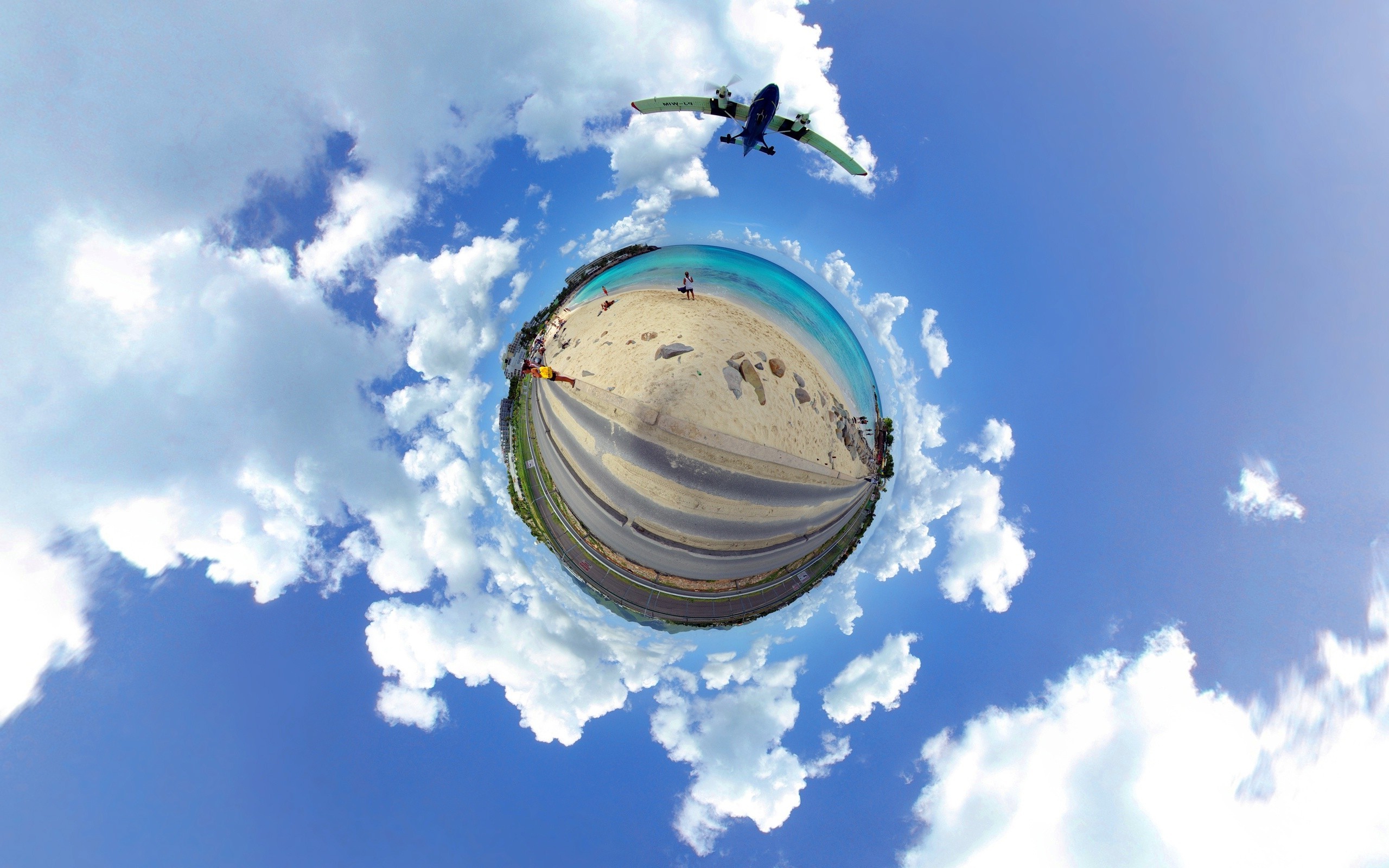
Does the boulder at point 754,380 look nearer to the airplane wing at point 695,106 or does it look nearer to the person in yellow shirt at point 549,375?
the person in yellow shirt at point 549,375

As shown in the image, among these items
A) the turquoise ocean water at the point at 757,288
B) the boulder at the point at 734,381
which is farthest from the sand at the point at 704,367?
the turquoise ocean water at the point at 757,288

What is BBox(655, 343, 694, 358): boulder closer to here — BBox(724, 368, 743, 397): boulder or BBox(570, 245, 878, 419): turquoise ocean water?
BBox(724, 368, 743, 397): boulder

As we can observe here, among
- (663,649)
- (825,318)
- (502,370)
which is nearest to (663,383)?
(502,370)

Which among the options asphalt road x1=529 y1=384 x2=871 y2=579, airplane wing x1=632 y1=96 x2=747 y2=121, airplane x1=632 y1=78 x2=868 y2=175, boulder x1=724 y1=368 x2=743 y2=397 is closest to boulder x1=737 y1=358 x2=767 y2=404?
boulder x1=724 y1=368 x2=743 y2=397

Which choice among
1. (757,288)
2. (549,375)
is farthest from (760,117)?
(549,375)

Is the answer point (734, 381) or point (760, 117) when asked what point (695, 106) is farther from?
point (734, 381)
